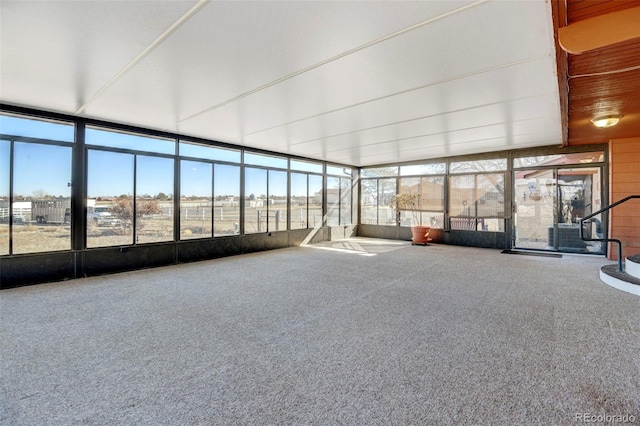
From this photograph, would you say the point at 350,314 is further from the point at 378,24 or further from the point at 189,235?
the point at 189,235

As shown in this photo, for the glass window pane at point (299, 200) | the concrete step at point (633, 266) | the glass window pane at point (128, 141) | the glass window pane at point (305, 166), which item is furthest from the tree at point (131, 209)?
the concrete step at point (633, 266)

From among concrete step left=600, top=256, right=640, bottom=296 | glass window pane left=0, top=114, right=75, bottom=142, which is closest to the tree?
glass window pane left=0, top=114, right=75, bottom=142

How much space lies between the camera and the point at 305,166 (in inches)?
384

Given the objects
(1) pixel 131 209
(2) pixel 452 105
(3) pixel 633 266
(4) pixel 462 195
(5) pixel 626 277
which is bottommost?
(5) pixel 626 277

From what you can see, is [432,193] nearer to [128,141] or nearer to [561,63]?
[561,63]

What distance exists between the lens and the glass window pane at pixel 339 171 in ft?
34.9

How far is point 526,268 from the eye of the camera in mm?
5957

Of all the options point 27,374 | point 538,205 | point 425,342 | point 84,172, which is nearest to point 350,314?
point 425,342

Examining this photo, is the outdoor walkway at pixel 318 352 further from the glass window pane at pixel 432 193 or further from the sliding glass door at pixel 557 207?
the glass window pane at pixel 432 193

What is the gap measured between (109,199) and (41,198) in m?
0.94

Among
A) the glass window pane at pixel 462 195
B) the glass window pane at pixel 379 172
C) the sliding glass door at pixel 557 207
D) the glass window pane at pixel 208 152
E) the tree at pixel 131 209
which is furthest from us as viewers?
the glass window pane at pixel 379 172

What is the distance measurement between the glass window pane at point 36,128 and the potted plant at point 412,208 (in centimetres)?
853

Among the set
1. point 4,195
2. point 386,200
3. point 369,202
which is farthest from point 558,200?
point 4,195

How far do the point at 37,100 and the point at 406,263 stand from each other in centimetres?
687
